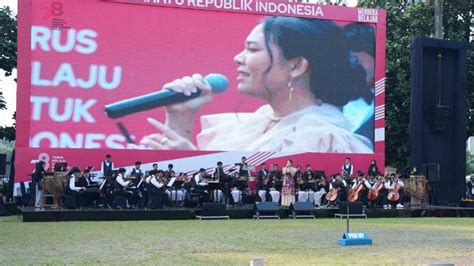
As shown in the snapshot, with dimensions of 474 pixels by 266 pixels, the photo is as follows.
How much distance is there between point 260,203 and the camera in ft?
62.1

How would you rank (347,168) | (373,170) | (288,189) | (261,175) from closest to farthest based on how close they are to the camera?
(288,189) → (261,175) → (373,170) → (347,168)

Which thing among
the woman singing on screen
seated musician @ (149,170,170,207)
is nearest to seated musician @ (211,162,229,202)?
seated musician @ (149,170,170,207)

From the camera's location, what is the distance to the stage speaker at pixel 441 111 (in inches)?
908

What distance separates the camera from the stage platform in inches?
669

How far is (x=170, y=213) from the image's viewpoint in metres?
18.4

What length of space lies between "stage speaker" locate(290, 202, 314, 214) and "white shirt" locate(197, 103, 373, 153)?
3.66m

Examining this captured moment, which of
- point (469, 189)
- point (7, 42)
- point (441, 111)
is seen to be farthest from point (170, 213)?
point (469, 189)

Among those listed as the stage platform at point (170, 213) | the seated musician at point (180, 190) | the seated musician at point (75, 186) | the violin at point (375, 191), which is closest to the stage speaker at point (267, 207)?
the stage platform at point (170, 213)

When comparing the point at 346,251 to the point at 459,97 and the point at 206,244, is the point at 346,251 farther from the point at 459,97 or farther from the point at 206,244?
the point at 459,97

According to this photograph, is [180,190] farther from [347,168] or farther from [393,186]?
[393,186]

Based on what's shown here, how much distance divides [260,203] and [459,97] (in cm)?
913

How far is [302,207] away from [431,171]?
16.5 ft

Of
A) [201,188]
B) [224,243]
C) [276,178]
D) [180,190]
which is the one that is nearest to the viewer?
[224,243]

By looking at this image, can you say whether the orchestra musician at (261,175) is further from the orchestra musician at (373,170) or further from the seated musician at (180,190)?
the orchestra musician at (373,170)
